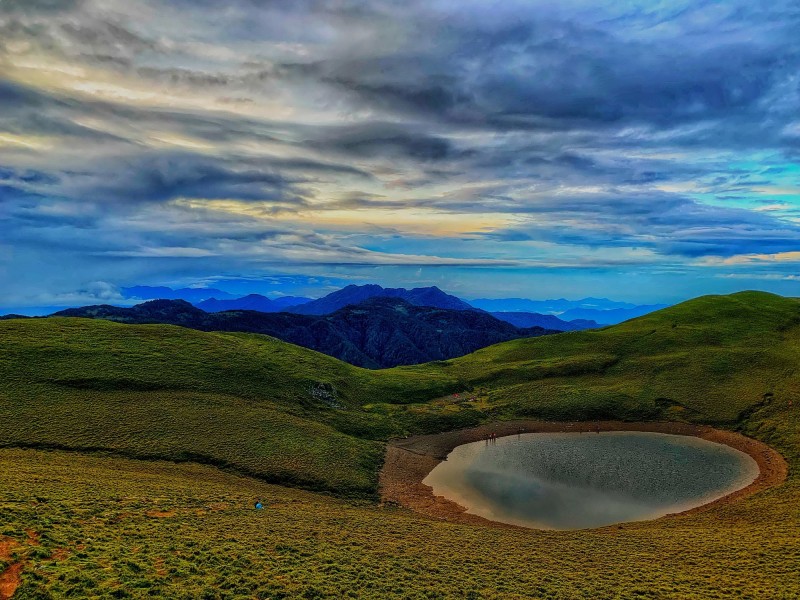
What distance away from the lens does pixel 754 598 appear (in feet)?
87.0

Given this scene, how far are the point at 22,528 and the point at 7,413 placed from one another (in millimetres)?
41342

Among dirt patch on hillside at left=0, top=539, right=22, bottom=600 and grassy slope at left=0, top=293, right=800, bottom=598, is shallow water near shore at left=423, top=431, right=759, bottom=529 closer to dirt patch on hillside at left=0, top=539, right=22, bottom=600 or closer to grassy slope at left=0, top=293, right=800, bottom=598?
grassy slope at left=0, top=293, right=800, bottom=598

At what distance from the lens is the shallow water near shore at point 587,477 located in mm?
47531

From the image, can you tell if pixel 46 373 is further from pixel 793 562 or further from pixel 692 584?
pixel 793 562

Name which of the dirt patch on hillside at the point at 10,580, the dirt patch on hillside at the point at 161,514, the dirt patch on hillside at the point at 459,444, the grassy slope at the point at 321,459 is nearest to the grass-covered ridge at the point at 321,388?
the grassy slope at the point at 321,459

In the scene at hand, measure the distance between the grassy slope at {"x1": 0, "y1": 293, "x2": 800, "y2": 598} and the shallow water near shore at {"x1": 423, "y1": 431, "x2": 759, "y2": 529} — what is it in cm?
519

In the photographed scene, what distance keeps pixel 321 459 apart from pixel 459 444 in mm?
26313

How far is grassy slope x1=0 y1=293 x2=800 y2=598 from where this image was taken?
26.7 meters

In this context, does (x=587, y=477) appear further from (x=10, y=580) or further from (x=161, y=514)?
(x=10, y=580)

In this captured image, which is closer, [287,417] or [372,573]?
[372,573]

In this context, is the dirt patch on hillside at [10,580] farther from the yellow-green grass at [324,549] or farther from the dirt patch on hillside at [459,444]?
the dirt patch on hillside at [459,444]

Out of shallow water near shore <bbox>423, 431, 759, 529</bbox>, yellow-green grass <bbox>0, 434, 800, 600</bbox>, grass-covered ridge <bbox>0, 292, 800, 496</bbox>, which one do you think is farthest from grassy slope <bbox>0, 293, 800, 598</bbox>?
shallow water near shore <bbox>423, 431, 759, 529</bbox>

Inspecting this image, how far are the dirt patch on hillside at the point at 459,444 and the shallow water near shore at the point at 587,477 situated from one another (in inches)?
51.3

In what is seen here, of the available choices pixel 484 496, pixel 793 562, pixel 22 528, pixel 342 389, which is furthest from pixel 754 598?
pixel 342 389
